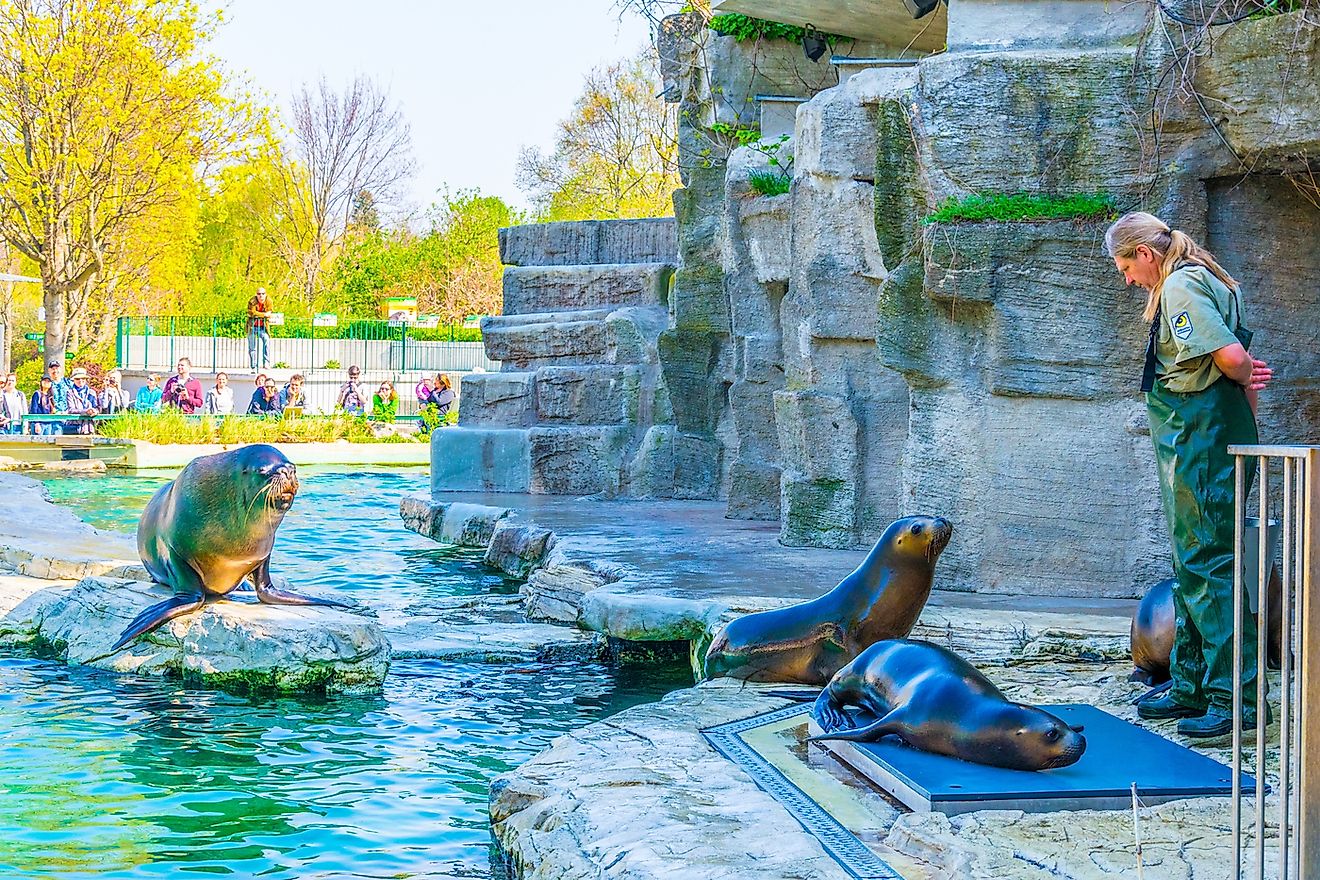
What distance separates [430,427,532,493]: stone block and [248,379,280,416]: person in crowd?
9353 millimetres

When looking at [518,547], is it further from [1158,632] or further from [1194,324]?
[1194,324]

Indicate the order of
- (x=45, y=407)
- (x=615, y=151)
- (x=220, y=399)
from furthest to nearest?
(x=615, y=151), (x=220, y=399), (x=45, y=407)

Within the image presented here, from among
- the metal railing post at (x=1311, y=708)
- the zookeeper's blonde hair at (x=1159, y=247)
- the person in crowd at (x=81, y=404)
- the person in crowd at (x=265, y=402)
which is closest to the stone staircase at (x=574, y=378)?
the zookeeper's blonde hair at (x=1159, y=247)

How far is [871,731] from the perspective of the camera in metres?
4.48

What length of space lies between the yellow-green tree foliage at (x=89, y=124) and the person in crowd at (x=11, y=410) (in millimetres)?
6420

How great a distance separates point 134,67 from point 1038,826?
92.3 ft

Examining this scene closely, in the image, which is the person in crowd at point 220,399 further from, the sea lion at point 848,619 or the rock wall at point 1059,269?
the sea lion at point 848,619

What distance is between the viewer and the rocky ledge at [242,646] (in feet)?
22.3

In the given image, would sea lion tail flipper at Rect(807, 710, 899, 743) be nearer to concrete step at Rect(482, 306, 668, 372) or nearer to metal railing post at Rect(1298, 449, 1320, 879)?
metal railing post at Rect(1298, 449, 1320, 879)

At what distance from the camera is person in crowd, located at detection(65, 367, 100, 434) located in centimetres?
2194

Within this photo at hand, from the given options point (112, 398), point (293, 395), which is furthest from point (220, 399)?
point (112, 398)

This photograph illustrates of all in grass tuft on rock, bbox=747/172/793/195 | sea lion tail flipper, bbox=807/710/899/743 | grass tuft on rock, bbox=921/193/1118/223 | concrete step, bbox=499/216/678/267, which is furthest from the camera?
concrete step, bbox=499/216/678/267

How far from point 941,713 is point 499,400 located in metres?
Result: 10.0

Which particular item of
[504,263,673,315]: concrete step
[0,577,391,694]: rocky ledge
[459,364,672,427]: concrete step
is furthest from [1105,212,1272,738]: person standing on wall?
[504,263,673,315]: concrete step
